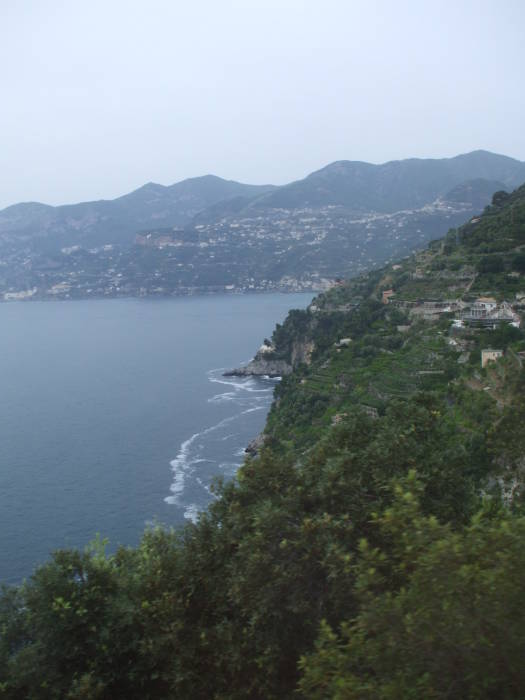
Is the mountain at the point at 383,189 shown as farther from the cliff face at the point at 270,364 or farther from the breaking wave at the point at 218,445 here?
the breaking wave at the point at 218,445

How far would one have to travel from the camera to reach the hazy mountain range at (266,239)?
12875cm

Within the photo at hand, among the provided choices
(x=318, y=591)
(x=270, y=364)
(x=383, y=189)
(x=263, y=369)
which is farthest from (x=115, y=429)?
(x=383, y=189)

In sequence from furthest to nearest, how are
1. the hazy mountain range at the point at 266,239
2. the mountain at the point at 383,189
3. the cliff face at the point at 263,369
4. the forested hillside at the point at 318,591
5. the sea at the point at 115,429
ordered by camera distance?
1. the mountain at the point at 383,189
2. the hazy mountain range at the point at 266,239
3. the cliff face at the point at 263,369
4. the sea at the point at 115,429
5. the forested hillside at the point at 318,591

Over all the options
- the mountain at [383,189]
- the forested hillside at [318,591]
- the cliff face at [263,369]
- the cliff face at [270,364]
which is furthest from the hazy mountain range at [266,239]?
the forested hillside at [318,591]

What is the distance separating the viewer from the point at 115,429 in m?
36.3

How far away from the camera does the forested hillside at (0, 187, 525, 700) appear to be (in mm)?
4301

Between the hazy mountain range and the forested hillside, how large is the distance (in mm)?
102001

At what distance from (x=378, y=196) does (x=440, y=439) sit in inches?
7325

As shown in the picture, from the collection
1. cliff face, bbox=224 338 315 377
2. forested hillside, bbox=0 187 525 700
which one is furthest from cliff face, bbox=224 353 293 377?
forested hillside, bbox=0 187 525 700

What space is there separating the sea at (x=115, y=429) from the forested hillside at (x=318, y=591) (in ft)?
4.15

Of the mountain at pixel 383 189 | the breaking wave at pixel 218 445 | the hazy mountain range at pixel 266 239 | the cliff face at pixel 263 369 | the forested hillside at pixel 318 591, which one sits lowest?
the breaking wave at pixel 218 445

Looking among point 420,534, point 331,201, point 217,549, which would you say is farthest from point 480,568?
point 331,201

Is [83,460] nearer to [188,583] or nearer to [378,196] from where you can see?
[188,583]

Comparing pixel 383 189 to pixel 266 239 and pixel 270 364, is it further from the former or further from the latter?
pixel 270 364
